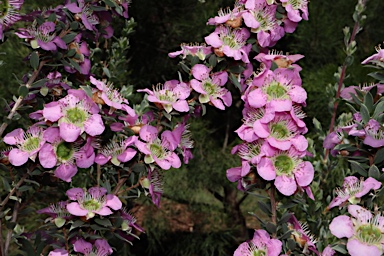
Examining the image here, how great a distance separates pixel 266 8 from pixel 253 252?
312 mm

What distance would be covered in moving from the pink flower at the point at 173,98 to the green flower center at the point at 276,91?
0.40 ft

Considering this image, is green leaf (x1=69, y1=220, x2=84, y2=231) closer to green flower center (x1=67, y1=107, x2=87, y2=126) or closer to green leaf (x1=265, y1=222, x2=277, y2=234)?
green flower center (x1=67, y1=107, x2=87, y2=126)

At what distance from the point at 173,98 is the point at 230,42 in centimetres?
10

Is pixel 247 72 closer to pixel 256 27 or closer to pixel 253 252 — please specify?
pixel 256 27

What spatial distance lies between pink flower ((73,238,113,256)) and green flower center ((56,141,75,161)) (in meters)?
A: 0.11

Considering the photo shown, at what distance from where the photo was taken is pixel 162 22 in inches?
76.7

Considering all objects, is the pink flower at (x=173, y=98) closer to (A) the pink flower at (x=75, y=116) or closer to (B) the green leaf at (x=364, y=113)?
(A) the pink flower at (x=75, y=116)

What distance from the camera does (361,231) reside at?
23.6 inches

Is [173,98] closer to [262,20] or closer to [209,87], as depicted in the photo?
[209,87]

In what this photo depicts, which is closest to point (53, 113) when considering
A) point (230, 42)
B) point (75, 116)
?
point (75, 116)

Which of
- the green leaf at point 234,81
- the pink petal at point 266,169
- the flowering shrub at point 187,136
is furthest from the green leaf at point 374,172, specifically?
the green leaf at point 234,81

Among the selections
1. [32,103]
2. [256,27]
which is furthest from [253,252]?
[32,103]

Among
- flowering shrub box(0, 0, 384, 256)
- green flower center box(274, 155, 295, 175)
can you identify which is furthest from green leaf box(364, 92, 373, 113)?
green flower center box(274, 155, 295, 175)

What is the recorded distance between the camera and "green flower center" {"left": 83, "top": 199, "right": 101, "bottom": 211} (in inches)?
29.0
